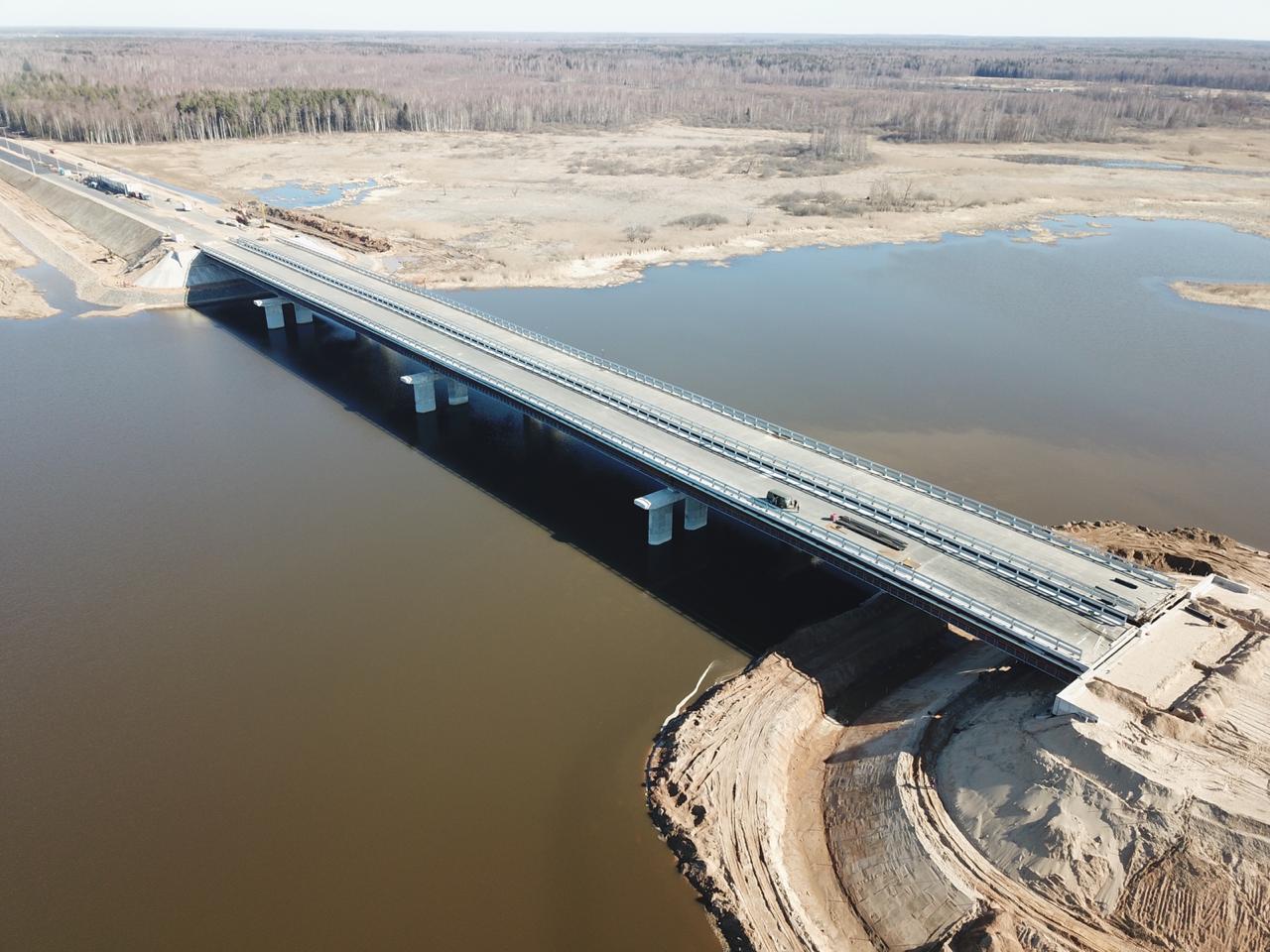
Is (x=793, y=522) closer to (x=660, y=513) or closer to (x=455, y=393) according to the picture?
(x=660, y=513)

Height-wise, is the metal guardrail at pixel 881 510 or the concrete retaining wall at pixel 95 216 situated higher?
the concrete retaining wall at pixel 95 216

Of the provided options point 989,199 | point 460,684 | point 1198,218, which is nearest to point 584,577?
point 460,684

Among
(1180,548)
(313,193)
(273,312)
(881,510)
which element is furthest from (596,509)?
(313,193)

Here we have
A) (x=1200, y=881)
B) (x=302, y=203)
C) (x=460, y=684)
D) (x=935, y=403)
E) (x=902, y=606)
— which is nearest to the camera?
(x=1200, y=881)

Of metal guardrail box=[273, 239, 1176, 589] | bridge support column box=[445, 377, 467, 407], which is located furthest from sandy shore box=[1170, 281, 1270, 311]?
bridge support column box=[445, 377, 467, 407]

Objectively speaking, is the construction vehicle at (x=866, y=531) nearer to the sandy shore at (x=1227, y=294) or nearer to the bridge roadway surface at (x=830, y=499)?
the bridge roadway surface at (x=830, y=499)

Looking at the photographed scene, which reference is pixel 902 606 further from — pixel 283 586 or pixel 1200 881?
pixel 283 586

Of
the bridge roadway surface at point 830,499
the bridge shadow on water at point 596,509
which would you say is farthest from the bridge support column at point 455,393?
the bridge roadway surface at point 830,499
